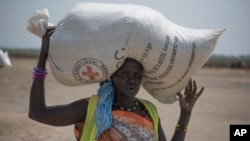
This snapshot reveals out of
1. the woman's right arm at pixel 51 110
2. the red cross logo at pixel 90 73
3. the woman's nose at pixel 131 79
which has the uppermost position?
the red cross logo at pixel 90 73

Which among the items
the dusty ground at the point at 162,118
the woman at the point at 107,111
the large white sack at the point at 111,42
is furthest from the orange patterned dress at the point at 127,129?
the dusty ground at the point at 162,118

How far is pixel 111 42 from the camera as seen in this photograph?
1.90 metres

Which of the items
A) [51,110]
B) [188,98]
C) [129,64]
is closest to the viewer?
[51,110]

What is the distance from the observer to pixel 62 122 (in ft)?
6.22

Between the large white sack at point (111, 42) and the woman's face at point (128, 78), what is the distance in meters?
0.04

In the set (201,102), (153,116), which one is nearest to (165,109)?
(201,102)

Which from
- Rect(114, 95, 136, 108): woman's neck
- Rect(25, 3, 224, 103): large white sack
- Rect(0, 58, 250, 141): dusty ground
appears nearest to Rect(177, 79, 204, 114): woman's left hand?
Rect(25, 3, 224, 103): large white sack

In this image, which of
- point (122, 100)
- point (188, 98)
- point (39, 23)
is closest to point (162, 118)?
point (188, 98)

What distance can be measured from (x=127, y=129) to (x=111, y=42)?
408 mm

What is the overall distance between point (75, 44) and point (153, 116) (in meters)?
0.54

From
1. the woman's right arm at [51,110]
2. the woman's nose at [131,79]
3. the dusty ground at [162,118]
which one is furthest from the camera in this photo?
the dusty ground at [162,118]

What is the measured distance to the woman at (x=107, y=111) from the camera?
188 centimetres

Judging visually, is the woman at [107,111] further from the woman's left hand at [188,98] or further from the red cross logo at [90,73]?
the woman's left hand at [188,98]

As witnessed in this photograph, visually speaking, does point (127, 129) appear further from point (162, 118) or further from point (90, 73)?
point (162, 118)
